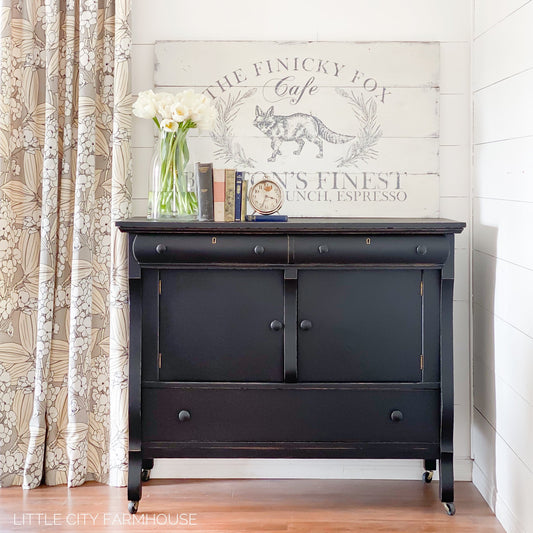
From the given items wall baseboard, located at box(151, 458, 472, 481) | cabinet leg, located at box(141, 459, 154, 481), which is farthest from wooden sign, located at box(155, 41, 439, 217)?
cabinet leg, located at box(141, 459, 154, 481)

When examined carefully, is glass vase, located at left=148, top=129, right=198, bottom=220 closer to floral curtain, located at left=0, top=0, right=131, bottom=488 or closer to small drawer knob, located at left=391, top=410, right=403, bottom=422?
floral curtain, located at left=0, top=0, right=131, bottom=488

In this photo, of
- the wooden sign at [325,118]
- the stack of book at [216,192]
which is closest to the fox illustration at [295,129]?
the wooden sign at [325,118]

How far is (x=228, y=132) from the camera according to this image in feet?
9.84

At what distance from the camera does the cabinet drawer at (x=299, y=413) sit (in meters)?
→ 2.62

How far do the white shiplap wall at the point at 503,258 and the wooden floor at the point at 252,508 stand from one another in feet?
0.70

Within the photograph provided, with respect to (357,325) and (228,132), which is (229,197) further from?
(357,325)

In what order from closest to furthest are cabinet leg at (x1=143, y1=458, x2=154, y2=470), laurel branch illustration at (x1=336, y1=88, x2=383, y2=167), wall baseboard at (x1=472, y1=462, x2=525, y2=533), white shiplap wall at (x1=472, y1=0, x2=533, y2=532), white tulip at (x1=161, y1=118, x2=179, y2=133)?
white shiplap wall at (x1=472, y1=0, x2=533, y2=532)
wall baseboard at (x1=472, y1=462, x2=525, y2=533)
white tulip at (x1=161, y1=118, x2=179, y2=133)
cabinet leg at (x1=143, y1=458, x2=154, y2=470)
laurel branch illustration at (x1=336, y1=88, x2=383, y2=167)

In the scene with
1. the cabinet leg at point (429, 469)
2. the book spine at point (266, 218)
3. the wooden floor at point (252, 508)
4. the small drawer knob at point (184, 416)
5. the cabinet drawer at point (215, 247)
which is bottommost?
the wooden floor at point (252, 508)

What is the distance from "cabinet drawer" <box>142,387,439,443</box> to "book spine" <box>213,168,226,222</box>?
63cm

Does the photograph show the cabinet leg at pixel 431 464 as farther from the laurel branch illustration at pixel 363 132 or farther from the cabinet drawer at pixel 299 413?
the laurel branch illustration at pixel 363 132

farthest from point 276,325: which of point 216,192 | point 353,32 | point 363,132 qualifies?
point 353,32

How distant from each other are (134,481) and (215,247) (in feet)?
2.97

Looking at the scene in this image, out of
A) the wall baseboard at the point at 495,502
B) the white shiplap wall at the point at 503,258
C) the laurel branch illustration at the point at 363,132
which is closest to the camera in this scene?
the white shiplap wall at the point at 503,258

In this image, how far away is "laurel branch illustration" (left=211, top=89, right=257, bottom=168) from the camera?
299 cm
